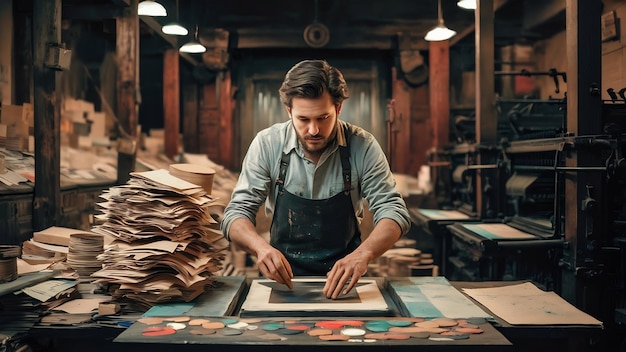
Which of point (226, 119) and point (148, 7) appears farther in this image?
point (226, 119)

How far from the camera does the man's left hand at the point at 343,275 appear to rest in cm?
244

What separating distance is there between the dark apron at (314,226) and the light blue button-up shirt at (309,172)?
4 centimetres

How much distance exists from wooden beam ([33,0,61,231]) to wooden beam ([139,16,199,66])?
11.5 ft

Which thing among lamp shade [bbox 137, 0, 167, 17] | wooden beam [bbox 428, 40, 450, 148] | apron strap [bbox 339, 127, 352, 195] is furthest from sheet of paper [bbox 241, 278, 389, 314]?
wooden beam [bbox 428, 40, 450, 148]

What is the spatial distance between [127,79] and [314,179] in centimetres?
426

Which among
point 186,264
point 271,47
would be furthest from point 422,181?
point 186,264

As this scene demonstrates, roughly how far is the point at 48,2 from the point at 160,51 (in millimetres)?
5442

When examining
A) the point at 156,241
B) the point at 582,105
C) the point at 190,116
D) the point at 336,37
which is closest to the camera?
the point at 156,241

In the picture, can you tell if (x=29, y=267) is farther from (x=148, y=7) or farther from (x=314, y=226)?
(x=148, y=7)

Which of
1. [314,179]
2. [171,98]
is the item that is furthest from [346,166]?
[171,98]

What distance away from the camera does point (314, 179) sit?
129 inches

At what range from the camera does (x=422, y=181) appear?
32.1 feet

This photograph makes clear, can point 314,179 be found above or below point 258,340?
above

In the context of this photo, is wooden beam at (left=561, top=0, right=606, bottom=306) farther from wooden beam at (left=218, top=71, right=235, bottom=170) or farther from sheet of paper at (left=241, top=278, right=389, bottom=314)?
wooden beam at (left=218, top=71, right=235, bottom=170)
